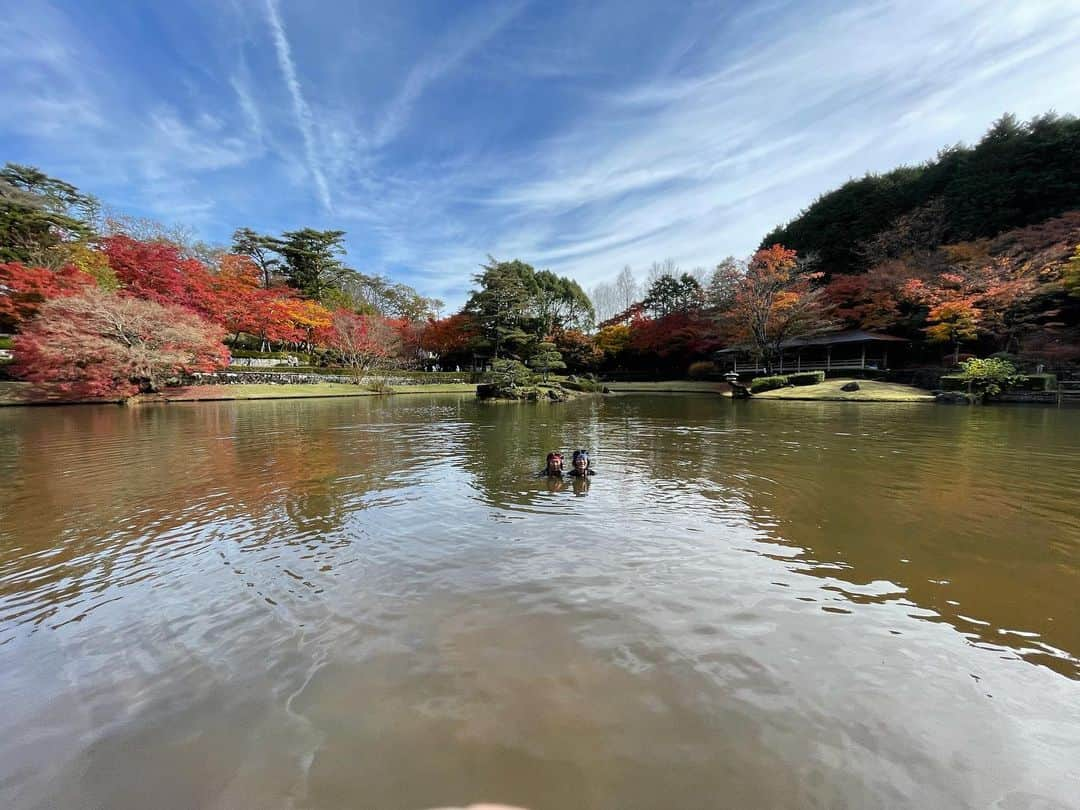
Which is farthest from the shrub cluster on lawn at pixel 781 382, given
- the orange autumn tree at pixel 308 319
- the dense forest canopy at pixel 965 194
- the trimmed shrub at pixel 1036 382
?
the orange autumn tree at pixel 308 319

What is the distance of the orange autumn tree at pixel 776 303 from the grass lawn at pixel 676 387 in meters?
4.66

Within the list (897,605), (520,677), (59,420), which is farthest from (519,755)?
(59,420)

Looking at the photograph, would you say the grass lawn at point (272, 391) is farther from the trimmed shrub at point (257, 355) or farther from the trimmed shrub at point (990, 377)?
the trimmed shrub at point (990, 377)

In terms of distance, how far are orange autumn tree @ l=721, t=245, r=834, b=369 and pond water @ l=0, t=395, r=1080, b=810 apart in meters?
28.1

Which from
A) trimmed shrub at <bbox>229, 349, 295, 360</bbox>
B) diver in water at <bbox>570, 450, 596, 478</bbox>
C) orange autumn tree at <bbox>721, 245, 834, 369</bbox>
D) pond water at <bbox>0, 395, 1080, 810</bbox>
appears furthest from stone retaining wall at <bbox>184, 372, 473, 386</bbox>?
diver in water at <bbox>570, 450, 596, 478</bbox>

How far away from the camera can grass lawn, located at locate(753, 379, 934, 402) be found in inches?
938

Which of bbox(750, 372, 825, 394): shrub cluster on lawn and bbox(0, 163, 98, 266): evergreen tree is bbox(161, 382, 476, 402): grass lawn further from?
bbox(750, 372, 825, 394): shrub cluster on lawn

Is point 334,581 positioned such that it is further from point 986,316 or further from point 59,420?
point 986,316

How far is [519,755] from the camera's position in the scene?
6.98 ft

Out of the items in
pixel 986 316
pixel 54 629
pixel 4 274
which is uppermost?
pixel 4 274

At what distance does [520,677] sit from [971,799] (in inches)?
81.7

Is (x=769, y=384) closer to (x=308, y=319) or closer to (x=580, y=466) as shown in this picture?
(x=580, y=466)

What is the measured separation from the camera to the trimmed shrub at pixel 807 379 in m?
29.5

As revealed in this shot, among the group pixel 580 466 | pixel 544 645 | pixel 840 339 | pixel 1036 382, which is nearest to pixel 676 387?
pixel 840 339
